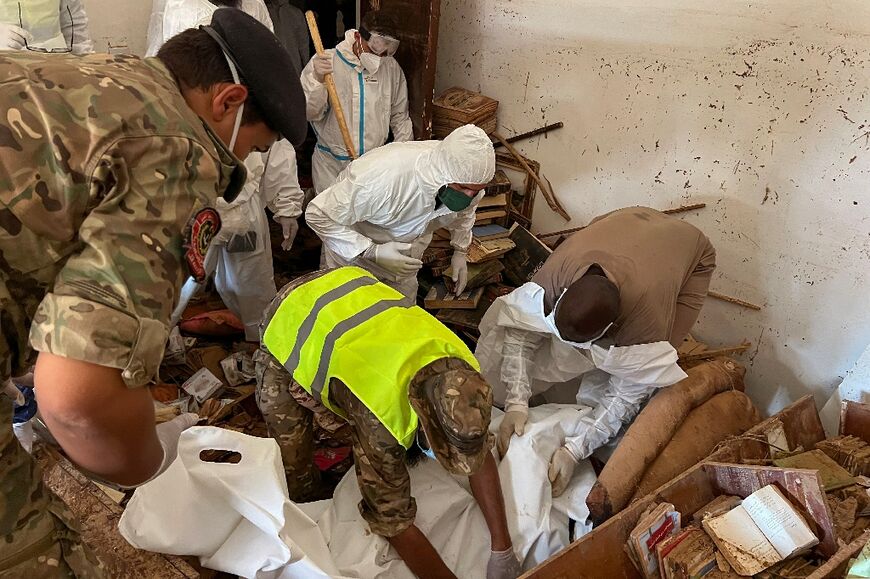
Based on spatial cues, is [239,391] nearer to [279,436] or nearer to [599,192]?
[279,436]

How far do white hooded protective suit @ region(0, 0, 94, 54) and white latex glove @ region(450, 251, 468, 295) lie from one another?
191cm

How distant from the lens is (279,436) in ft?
6.55

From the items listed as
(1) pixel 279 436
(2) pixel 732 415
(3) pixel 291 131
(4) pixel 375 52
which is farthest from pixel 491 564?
(4) pixel 375 52

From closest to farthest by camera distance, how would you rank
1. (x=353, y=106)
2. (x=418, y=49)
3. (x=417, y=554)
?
(x=417, y=554)
(x=353, y=106)
(x=418, y=49)

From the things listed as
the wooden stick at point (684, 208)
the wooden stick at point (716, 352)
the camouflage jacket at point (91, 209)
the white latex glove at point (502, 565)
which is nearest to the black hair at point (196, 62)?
the camouflage jacket at point (91, 209)

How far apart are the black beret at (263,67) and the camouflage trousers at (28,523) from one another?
68cm

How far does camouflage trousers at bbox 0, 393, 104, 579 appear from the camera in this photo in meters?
1.02

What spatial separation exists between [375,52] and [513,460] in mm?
2400

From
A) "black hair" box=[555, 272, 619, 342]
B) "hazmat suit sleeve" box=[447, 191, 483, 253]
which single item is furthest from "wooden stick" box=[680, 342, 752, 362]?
"hazmat suit sleeve" box=[447, 191, 483, 253]

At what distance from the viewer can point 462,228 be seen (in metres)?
3.17

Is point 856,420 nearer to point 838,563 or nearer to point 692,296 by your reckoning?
point 692,296

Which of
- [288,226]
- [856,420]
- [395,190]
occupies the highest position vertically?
[395,190]

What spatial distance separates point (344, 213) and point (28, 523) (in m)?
1.89

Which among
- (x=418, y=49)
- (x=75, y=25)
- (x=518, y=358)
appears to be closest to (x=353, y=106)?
(x=418, y=49)
